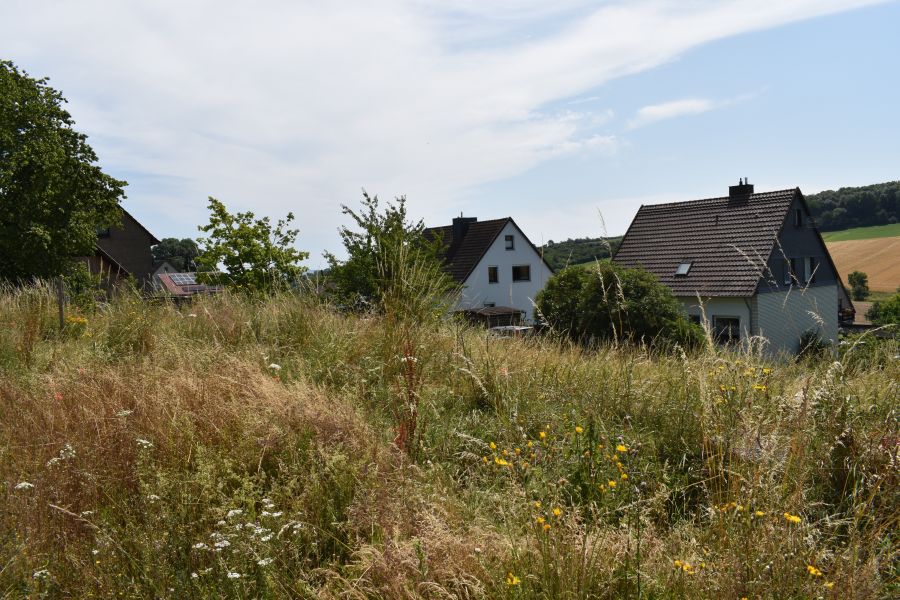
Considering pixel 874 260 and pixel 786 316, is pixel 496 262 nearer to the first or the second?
pixel 786 316

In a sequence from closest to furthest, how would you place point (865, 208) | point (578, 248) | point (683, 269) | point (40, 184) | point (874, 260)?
point (578, 248) → point (40, 184) → point (683, 269) → point (874, 260) → point (865, 208)

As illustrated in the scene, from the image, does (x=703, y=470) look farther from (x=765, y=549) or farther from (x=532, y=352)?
(x=532, y=352)

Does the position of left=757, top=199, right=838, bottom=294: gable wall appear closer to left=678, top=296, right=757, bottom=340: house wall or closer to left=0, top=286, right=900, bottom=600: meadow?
left=678, top=296, right=757, bottom=340: house wall

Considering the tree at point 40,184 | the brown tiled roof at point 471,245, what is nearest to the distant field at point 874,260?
the brown tiled roof at point 471,245

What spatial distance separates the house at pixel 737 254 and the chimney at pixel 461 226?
46.7 ft

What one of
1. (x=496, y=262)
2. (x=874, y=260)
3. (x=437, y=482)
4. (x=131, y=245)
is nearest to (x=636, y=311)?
(x=437, y=482)

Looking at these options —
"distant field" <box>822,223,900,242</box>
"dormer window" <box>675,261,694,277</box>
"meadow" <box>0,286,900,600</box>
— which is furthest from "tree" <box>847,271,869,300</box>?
"meadow" <box>0,286,900,600</box>

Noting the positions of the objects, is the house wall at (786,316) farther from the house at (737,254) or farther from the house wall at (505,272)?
the house wall at (505,272)

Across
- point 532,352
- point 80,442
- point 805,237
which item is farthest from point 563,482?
point 805,237

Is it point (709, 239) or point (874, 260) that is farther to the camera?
point (874, 260)

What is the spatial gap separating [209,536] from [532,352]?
13.9 feet

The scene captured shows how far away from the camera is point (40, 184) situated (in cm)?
2770

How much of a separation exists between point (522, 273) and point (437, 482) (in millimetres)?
42769

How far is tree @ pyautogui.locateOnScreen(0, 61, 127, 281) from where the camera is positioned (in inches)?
1061
